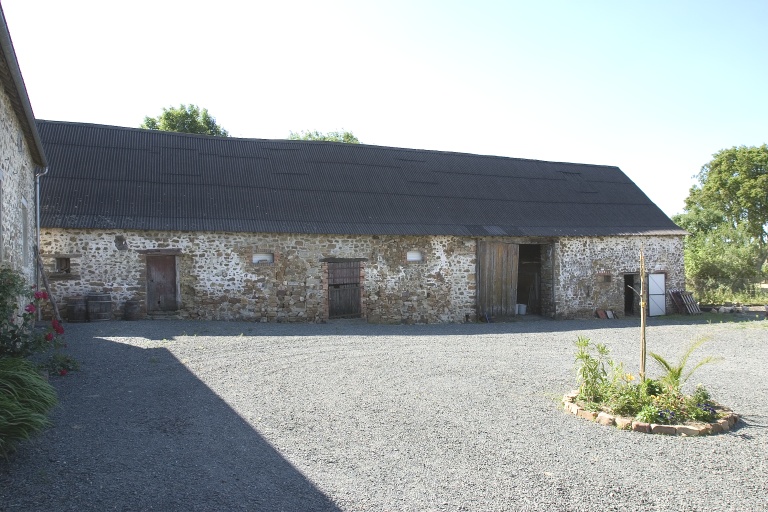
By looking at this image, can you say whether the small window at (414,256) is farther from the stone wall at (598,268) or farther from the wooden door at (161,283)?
the wooden door at (161,283)

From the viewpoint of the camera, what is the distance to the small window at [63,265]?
13292 mm

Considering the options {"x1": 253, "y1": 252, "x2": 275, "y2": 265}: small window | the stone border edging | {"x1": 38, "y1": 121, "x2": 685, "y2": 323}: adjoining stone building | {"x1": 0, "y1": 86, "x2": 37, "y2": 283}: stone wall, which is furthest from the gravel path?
{"x1": 253, "y1": 252, "x2": 275, "y2": 265}: small window

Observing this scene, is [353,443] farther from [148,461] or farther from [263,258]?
[263,258]

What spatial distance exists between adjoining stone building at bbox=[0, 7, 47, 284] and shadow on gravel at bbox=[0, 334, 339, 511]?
3053 millimetres

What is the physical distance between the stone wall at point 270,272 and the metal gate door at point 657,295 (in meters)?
7.11

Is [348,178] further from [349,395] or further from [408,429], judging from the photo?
[408,429]

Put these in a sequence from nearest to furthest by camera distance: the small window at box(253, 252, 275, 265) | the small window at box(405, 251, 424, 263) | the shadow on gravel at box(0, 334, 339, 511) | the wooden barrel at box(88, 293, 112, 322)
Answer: the shadow on gravel at box(0, 334, 339, 511) → the wooden barrel at box(88, 293, 112, 322) → the small window at box(253, 252, 275, 265) → the small window at box(405, 251, 424, 263)

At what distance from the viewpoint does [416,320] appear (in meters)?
16.1

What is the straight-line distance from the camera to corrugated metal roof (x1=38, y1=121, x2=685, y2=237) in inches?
564

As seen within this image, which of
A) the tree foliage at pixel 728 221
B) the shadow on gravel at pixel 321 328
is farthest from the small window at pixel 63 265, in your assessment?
the tree foliage at pixel 728 221

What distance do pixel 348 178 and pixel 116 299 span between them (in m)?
7.44

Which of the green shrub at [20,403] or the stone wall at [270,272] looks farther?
the stone wall at [270,272]

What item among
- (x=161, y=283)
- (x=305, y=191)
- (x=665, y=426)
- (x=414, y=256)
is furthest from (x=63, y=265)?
(x=665, y=426)

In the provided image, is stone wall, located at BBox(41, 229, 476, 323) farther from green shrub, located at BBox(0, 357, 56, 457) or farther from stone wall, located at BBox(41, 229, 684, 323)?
green shrub, located at BBox(0, 357, 56, 457)
